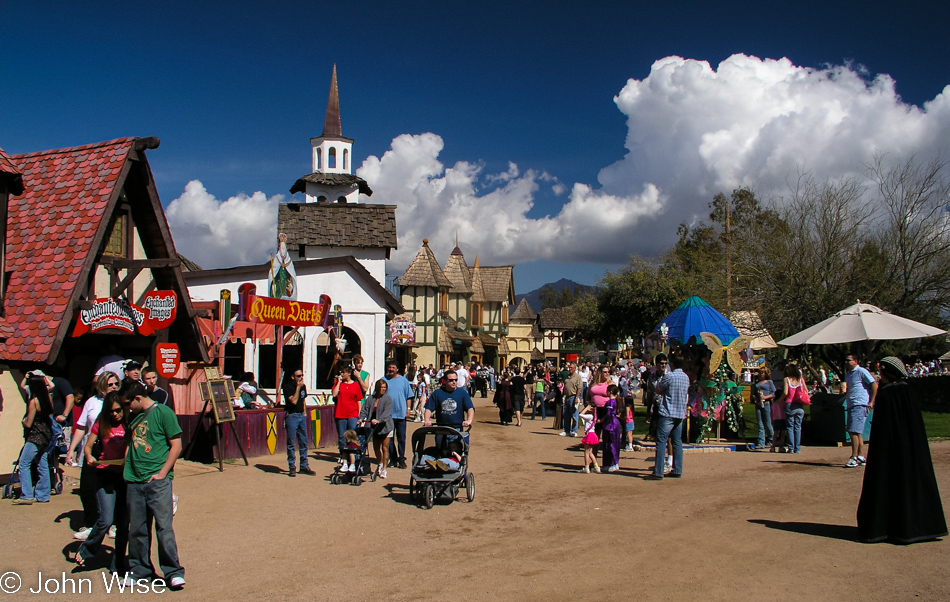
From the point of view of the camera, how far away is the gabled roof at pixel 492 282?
54.9 metres

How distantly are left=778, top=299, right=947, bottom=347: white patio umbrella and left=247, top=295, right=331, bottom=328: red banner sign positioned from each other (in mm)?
9992

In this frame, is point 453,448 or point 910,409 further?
point 453,448

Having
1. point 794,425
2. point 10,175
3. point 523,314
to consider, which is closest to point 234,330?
point 10,175

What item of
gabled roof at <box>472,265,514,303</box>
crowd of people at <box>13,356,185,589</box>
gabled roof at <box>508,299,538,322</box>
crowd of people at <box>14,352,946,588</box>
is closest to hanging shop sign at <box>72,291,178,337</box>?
crowd of people at <box>14,352,946,588</box>

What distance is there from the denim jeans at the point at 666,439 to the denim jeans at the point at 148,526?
24.1 ft

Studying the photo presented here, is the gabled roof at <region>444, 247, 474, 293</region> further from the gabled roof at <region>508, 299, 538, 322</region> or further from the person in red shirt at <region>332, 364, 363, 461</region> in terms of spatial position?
the person in red shirt at <region>332, 364, 363, 461</region>

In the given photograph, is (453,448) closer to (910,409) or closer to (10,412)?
(910,409)

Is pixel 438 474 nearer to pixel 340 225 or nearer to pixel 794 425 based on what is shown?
pixel 794 425

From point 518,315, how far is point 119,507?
71709 mm

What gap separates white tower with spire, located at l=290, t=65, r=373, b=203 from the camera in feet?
125

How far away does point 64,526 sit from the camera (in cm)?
805

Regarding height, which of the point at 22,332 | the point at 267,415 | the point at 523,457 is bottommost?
the point at 523,457

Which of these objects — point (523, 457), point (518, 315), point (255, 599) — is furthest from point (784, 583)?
point (518, 315)

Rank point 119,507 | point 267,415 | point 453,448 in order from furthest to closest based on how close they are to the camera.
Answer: point 267,415 → point 453,448 → point 119,507
